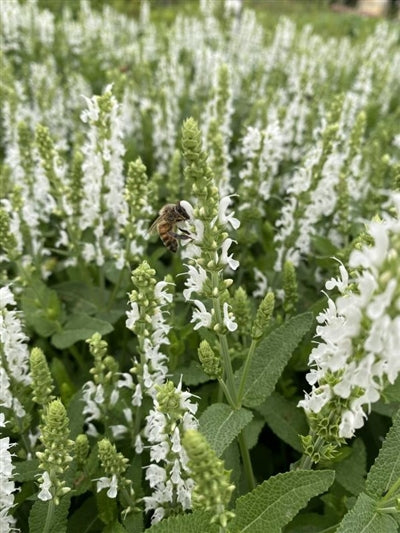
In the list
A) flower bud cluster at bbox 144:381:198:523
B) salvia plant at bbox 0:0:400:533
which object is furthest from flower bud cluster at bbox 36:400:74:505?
flower bud cluster at bbox 144:381:198:523

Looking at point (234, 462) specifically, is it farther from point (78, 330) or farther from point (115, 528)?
point (78, 330)

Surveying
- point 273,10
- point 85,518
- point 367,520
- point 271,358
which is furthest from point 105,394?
point 273,10

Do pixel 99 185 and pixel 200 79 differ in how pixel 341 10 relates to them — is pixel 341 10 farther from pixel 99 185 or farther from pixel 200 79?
pixel 99 185

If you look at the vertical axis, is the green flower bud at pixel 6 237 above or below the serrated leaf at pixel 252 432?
above

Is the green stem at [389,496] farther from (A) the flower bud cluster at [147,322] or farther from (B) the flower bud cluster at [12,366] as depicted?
(B) the flower bud cluster at [12,366]

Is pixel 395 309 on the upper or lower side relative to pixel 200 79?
upper

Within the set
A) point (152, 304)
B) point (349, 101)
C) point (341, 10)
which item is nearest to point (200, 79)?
point (349, 101)

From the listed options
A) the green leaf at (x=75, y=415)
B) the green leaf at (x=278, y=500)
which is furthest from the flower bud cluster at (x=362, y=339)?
the green leaf at (x=75, y=415)
